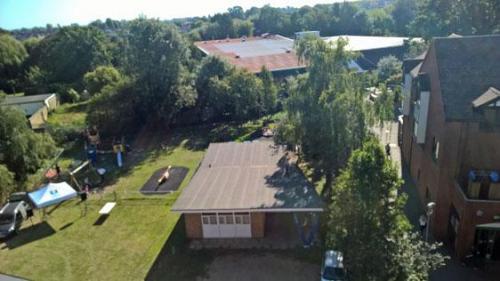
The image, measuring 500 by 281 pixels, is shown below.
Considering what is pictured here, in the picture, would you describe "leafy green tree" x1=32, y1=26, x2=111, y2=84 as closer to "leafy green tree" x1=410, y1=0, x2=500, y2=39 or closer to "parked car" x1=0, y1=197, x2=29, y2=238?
"parked car" x1=0, y1=197, x2=29, y2=238

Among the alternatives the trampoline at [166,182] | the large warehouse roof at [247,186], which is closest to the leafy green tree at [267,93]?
the trampoline at [166,182]

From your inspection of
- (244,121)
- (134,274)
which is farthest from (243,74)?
(134,274)

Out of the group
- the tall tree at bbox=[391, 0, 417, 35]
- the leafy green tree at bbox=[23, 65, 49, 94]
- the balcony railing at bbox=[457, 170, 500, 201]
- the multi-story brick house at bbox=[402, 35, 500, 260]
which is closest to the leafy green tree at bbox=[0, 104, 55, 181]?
the multi-story brick house at bbox=[402, 35, 500, 260]

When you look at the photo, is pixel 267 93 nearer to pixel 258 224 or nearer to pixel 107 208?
pixel 107 208

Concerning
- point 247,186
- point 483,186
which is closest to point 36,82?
point 247,186

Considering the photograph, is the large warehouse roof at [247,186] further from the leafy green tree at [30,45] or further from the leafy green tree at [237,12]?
the leafy green tree at [237,12]

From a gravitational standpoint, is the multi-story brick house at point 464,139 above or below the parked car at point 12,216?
above
